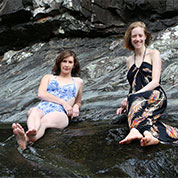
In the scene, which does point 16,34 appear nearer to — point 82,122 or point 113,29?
point 113,29

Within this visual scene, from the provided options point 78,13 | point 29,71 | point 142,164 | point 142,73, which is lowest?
point 29,71

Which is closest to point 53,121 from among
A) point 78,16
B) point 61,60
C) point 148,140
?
point 61,60

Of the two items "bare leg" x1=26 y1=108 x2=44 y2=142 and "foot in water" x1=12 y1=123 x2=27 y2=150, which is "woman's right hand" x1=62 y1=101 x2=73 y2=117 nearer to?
"bare leg" x1=26 y1=108 x2=44 y2=142

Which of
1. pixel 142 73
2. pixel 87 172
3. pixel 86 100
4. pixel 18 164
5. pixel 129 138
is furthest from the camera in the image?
pixel 86 100

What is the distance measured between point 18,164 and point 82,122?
208cm

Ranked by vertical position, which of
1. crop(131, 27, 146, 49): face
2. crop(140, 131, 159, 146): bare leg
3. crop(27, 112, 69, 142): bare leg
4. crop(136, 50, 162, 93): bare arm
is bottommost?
crop(27, 112, 69, 142): bare leg

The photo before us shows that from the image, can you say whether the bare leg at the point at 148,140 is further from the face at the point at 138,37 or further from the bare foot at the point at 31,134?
the face at the point at 138,37

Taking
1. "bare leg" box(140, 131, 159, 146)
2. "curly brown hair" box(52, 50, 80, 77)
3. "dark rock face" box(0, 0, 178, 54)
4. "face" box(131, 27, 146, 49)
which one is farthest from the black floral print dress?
"dark rock face" box(0, 0, 178, 54)

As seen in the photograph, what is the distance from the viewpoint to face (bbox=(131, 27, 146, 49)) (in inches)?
168

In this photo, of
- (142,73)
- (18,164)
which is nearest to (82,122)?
(142,73)

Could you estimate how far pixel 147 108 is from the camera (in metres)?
3.76

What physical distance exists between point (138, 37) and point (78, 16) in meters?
7.27

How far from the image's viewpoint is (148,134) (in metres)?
3.26

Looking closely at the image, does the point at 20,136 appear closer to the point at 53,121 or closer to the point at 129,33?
the point at 53,121
